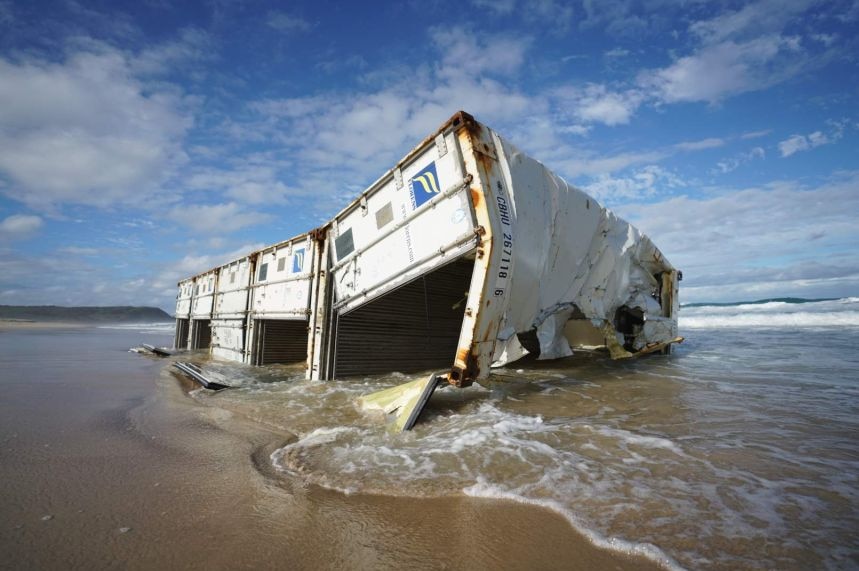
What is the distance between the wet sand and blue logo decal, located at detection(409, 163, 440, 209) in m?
3.63

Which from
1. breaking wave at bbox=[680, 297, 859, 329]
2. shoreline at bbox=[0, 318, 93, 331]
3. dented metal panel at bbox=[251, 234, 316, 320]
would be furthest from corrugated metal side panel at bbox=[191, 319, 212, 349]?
breaking wave at bbox=[680, 297, 859, 329]

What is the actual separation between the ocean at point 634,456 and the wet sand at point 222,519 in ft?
0.48

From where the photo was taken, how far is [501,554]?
1.86 m

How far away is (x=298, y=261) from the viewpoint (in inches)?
355

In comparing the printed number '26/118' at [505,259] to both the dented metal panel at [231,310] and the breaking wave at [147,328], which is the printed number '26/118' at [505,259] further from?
the breaking wave at [147,328]

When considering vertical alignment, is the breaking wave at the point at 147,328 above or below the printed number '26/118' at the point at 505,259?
below

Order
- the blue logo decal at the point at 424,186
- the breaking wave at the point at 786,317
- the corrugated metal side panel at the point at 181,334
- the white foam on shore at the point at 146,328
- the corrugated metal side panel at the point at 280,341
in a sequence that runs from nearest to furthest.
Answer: the blue logo decal at the point at 424,186 < the corrugated metal side panel at the point at 280,341 < the corrugated metal side panel at the point at 181,334 < the breaking wave at the point at 786,317 < the white foam on shore at the point at 146,328

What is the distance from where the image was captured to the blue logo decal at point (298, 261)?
8883mm

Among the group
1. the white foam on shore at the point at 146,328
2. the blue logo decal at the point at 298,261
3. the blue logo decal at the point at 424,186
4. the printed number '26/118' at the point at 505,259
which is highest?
the blue logo decal at the point at 424,186

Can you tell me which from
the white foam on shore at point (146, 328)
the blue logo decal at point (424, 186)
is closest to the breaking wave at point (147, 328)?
the white foam on shore at point (146, 328)

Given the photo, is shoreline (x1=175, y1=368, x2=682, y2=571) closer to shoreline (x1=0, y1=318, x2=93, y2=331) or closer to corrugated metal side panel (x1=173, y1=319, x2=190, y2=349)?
corrugated metal side panel (x1=173, y1=319, x2=190, y2=349)

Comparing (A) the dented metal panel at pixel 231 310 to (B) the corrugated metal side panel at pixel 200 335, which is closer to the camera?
(A) the dented metal panel at pixel 231 310

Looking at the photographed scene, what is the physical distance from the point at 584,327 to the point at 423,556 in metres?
11.3

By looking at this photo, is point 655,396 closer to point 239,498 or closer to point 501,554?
point 501,554
